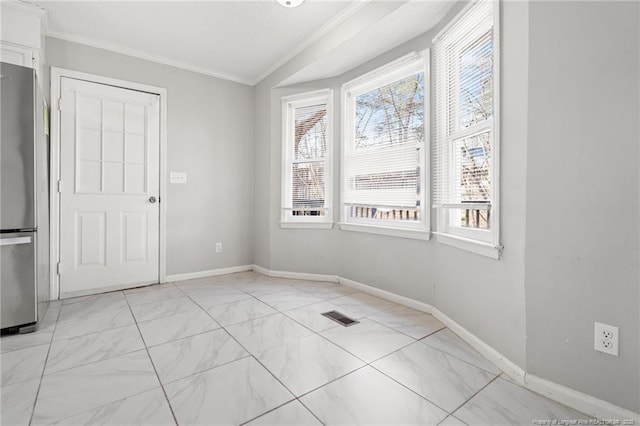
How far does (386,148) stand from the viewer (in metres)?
3.00

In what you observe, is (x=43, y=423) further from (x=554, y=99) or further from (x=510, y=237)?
(x=554, y=99)

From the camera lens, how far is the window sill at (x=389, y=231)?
2.64 meters

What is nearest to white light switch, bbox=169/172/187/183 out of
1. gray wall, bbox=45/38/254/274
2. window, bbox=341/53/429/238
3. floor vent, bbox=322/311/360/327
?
gray wall, bbox=45/38/254/274

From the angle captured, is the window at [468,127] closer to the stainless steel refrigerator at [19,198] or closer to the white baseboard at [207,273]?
the white baseboard at [207,273]

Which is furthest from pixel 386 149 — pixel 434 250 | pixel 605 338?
pixel 605 338

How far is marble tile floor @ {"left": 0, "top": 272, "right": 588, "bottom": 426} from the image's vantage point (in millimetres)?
1370

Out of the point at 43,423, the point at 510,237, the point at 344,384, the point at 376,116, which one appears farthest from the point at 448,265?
the point at 43,423

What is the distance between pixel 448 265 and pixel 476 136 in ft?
3.14


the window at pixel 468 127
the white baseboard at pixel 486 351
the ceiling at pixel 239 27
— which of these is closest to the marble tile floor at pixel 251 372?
the white baseboard at pixel 486 351

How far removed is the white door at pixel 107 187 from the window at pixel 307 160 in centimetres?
151

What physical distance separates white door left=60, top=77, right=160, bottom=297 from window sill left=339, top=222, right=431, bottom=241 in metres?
2.22

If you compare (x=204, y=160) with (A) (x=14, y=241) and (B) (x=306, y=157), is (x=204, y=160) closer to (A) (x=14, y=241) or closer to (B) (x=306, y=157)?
(B) (x=306, y=157)

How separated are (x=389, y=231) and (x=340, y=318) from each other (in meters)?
0.95

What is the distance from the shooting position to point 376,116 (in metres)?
3.13
